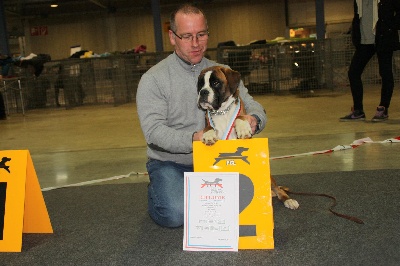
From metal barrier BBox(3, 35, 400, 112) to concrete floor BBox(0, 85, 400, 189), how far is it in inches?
35.3

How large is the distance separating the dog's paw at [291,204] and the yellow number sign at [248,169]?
66 centimetres

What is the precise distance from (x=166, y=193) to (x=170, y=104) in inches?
22.1

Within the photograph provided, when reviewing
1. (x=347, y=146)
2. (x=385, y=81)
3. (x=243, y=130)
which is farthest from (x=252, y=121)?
(x=385, y=81)

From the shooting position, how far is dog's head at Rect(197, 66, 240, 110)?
112 inches

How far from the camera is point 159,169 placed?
3.09 meters

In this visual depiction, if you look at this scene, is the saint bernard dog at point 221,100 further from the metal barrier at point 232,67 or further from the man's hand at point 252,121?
the metal barrier at point 232,67

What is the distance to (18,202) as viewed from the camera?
8.95ft

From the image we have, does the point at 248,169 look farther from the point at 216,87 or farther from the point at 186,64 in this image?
the point at 186,64

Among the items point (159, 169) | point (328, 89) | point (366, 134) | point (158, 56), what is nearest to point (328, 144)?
point (366, 134)

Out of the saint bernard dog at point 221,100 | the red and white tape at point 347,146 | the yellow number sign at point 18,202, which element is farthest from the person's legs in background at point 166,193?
the red and white tape at point 347,146

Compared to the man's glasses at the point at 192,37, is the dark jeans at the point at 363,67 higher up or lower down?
lower down

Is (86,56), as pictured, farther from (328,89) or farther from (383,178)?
(383,178)

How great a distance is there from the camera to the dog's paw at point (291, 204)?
3.11 m

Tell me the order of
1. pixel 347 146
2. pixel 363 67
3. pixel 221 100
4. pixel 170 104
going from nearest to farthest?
pixel 221 100 < pixel 170 104 < pixel 347 146 < pixel 363 67
